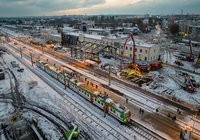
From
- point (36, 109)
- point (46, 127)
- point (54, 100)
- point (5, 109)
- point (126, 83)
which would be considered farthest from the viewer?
point (126, 83)

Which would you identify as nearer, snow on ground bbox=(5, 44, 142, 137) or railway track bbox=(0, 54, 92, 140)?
railway track bbox=(0, 54, 92, 140)

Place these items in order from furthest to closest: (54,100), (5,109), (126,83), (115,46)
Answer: (115,46), (126,83), (54,100), (5,109)

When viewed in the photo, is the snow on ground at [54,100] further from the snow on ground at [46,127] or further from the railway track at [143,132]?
the snow on ground at [46,127]

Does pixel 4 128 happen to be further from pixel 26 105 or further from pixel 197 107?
pixel 197 107

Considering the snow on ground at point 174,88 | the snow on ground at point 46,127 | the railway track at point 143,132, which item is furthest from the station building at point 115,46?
the snow on ground at point 46,127

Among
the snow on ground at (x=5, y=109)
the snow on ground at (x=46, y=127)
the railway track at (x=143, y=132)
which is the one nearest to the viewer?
the railway track at (x=143, y=132)

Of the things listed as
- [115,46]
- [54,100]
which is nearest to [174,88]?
[54,100]

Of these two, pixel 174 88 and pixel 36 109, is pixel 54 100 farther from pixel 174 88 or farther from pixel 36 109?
pixel 174 88

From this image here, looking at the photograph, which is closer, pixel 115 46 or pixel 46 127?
pixel 46 127

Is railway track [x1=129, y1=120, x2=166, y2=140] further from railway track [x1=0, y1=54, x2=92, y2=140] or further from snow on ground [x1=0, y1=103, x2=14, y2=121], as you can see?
snow on ground [x1=0, y1=103, x2=14, y2=121]

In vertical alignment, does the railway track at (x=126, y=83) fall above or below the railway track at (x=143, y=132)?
above

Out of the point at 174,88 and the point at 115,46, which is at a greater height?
the point at 115,46

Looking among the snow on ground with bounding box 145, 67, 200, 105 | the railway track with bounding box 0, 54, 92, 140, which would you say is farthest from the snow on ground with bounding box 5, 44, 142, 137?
the snow on ground with bounding box 145, 67, 200, 105
